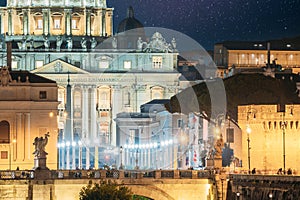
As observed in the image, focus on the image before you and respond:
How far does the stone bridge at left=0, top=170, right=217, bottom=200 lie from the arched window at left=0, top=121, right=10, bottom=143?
17.6 metres

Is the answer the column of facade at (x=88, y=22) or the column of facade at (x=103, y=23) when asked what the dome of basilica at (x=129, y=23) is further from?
the column of facade at (x=88, y=22)

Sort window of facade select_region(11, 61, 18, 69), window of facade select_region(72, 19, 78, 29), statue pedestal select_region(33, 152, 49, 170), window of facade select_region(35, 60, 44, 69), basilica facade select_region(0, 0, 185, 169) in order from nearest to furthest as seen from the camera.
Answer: statue pedestal select_region(33, 152, 49, 170)
window of facade select_region(11, 61, 18, 69)
basilica facade select_region(0, 0, 185, 169)
window of facade select_region(35, 60, 44, 69)
window of facade select_region(72, 19, 78, 29)

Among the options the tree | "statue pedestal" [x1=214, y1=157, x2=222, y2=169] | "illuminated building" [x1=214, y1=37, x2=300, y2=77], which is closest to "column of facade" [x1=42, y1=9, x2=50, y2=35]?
"illuminated building" [x1=214, y1=37, x2=300, y2=77]

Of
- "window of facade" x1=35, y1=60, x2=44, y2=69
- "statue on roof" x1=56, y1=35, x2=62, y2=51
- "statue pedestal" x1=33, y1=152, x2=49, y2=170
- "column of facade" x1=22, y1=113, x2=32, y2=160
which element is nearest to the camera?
"statue pedestal" x1=33, y1=152, x2=49, y2=170

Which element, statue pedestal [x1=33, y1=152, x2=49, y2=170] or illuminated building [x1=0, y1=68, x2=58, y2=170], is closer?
statue pedestal [x1=33, y1=152, x2=49, y2=170]

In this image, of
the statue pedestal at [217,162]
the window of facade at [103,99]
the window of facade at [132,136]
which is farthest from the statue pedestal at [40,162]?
the window of facade at [103,99]

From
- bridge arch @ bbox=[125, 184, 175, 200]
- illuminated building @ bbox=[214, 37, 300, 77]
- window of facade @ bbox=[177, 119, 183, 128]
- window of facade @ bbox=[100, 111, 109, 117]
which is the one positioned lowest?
bridge arch @ bbox=[125, 184, 175, 200]

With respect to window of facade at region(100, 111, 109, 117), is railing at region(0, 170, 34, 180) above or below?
below

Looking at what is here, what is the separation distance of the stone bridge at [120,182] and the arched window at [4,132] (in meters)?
17.6

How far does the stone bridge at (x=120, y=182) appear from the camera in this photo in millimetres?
61719

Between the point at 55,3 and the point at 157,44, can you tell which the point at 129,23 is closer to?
the point at 157,44

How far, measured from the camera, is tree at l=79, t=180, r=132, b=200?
59969mm

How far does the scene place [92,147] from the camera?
123 m

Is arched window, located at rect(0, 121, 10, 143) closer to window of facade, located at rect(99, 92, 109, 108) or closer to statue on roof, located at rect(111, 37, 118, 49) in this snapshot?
window of facade, located at rect(99, 92, 109, 108)
